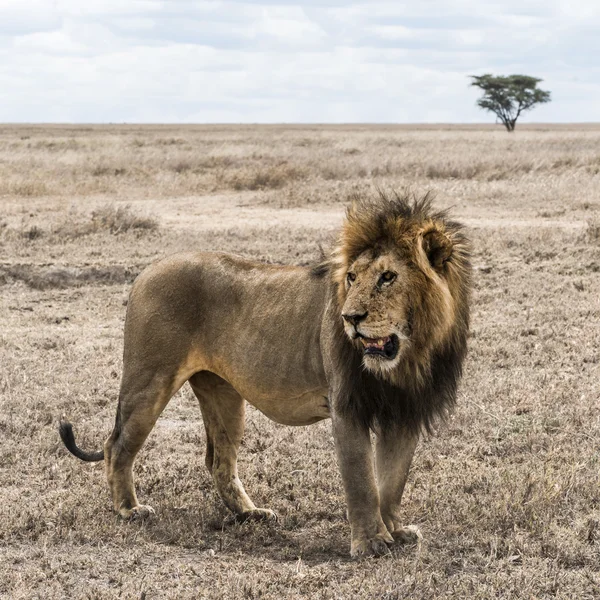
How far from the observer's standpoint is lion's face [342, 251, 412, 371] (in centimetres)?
380

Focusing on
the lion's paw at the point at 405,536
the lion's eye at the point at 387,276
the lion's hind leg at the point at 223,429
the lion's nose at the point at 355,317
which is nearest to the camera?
the lion's nose at the point at 355,317

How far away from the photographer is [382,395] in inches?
166

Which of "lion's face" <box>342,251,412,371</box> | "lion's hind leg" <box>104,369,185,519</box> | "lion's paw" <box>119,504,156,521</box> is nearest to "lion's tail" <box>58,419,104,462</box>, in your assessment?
"lion's hind leg" <box>104,369,185,519</box>

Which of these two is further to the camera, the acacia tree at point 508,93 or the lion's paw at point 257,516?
the acacia tree at point 508,93

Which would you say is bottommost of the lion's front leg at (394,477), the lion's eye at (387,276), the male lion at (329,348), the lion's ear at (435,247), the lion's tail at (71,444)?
the lion's tail at (71,444)

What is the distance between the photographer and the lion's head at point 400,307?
12.7ft

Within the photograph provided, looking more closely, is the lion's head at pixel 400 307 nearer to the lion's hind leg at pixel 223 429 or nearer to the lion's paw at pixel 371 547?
the lion's paw at pixel 371 547

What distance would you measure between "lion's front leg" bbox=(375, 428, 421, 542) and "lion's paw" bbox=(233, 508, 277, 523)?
2.74ft

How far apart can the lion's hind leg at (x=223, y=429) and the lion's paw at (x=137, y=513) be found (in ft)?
1.46

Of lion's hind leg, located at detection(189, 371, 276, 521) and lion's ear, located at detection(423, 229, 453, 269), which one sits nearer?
lion's ear, located at detection(423, 229, 453, 269)

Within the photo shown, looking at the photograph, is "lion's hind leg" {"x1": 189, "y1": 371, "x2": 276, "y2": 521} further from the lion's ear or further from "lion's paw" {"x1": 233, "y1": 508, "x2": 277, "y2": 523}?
the lion's ear

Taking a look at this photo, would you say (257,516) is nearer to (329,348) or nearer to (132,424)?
(132,424)

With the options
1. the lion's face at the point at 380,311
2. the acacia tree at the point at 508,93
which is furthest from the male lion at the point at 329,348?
the acacia tree at the point at 508,93

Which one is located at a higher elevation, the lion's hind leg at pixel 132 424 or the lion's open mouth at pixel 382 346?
the lion's open mouth at pixel 382 346
